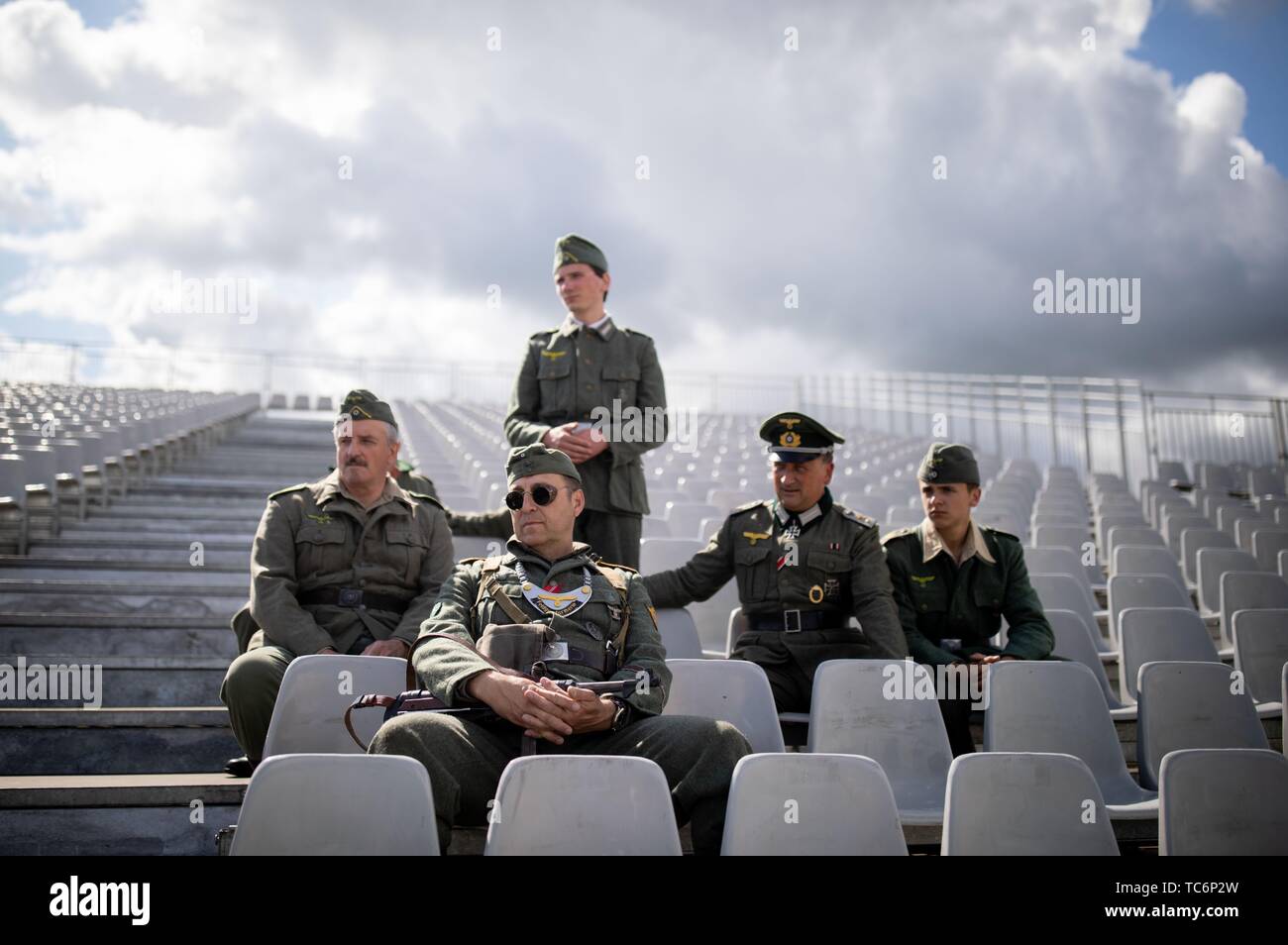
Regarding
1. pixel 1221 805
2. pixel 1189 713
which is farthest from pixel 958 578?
pixel 1221 805

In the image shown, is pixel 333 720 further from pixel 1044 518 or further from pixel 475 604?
pixel 1044 518

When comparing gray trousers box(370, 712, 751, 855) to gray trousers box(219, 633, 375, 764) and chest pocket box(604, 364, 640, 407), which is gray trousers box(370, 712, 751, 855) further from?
chest pocket box(604, 364, 640, 407)

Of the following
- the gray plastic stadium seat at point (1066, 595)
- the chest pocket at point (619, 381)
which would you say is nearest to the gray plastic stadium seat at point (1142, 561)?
the gray plastic stadium seat at point (1066, 595)

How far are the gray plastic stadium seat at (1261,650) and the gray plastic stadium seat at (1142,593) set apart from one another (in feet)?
2.36

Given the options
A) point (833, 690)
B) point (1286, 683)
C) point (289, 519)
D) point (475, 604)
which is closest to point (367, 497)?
point (289, 519)

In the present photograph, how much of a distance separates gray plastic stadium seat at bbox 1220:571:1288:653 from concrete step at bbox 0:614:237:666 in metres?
4.69

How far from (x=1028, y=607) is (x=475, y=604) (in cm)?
224

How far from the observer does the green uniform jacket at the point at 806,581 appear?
157 inches

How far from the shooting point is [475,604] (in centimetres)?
321

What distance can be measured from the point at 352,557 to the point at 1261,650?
3.72 meters

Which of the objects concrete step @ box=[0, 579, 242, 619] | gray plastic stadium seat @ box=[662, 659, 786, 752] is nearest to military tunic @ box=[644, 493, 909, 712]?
gray plastic stadium seat @ box=[662, 659, 786, 752]

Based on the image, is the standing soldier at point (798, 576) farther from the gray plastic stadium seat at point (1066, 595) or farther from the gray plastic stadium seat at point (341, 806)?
the gray plastic stadium seat at point (341, 806)

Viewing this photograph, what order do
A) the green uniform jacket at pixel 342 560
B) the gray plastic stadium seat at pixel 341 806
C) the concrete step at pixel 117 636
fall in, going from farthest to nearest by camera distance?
the concrete step at pixel 117 636, the green uniform jacket at pixel 342 560, the gray plastic stadium seat at pixel 341 806

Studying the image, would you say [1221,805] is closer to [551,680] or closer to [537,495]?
[551,680]
